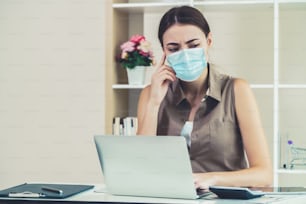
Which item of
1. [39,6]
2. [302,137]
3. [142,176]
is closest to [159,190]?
[142,176]

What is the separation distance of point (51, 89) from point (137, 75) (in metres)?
0.54

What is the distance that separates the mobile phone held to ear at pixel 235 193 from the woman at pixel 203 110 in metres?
1.10

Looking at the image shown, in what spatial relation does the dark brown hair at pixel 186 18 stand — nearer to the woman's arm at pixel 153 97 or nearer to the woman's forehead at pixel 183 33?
the woman's forehead at pixel 183 33

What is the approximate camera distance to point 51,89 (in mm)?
3389

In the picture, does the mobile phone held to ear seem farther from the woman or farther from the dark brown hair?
the dark brown hair

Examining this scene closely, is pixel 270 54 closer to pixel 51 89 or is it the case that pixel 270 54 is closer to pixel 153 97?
pixel 153 97

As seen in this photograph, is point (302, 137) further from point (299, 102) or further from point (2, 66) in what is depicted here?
point (2, 66)

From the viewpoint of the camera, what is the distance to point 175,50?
3088mm

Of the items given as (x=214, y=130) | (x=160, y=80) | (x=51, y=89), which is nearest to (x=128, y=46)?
(x=160, y=80)

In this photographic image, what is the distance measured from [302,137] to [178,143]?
159 centimetres

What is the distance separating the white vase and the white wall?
18 centimetres

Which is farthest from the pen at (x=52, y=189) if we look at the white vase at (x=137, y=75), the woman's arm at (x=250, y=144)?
the white vase at (x=137, y=75)

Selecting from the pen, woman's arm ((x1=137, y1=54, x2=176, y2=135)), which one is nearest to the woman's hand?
woman's arm ((x1=137, y1=54, x2=176, y2=135))

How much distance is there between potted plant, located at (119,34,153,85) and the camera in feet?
10.7
